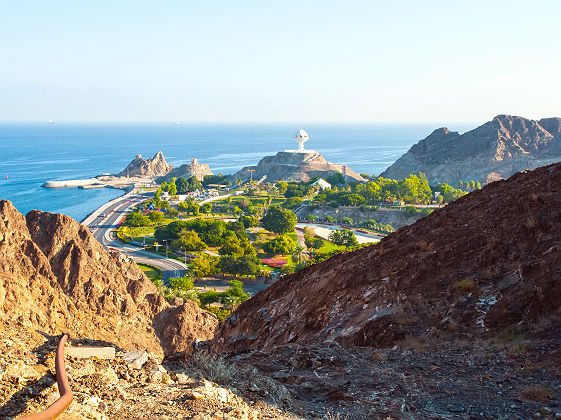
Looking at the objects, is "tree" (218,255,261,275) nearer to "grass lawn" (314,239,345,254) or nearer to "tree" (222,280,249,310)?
"tree" (222,280,249,310)

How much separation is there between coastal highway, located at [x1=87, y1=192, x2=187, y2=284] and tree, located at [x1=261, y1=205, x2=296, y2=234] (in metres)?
17.6

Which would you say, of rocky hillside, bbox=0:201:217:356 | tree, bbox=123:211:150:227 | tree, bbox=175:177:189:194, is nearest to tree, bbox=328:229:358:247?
tree, bbox=123:211:150:227

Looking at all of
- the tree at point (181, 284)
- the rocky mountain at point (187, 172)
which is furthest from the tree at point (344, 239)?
the rocky mountain at point (187, 172)

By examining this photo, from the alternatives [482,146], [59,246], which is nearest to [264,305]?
[59,246]

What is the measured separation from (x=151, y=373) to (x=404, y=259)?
7.73 metres

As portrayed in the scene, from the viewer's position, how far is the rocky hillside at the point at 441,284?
29.9 ft

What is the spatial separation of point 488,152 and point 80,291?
→ 110 metres

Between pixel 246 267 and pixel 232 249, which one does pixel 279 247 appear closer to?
pixel 232 249

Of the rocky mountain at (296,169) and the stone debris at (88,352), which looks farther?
the rocky mountain at (296,169)

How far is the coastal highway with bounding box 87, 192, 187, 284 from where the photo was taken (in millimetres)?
51156

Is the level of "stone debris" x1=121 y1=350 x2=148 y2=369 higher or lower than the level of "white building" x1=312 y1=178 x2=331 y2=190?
higher

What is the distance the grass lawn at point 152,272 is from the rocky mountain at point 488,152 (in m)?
82.3

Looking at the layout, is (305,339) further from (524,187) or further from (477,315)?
(524,187)

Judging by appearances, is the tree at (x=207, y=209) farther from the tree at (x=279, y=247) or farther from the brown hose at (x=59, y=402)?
the brown hose at (x=59, y=402)
